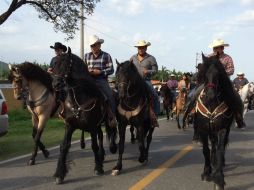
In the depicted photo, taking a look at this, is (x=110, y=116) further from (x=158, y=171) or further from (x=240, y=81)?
(x=240, y=81)

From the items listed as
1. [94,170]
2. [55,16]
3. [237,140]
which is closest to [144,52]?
[94,170]

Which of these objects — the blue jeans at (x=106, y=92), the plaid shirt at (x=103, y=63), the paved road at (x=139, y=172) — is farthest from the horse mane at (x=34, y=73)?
the paved road at (x=139, y=172)

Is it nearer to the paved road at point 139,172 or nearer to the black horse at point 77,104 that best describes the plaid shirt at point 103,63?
the black horse at point 77,104

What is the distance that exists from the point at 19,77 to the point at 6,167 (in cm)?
188

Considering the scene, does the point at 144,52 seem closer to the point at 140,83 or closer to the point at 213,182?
the point at 140,83

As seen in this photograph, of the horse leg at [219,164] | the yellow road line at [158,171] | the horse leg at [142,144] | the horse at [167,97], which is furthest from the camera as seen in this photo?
the horse at [167,97]

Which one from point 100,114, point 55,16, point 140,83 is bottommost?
point 100,114

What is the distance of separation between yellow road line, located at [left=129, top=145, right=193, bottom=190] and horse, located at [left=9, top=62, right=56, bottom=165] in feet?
8.70

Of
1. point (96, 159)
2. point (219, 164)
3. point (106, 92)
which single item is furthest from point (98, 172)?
point (219, 164)

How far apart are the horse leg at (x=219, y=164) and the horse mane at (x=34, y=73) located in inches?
163

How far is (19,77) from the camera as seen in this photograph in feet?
33.3

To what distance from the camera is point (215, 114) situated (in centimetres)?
805

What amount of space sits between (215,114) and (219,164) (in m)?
0.89

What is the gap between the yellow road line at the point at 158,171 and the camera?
791 centimetres
